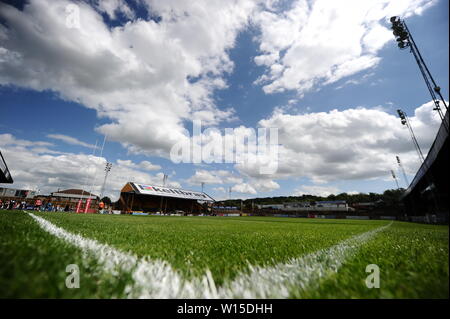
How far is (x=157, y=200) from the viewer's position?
51.8 metres

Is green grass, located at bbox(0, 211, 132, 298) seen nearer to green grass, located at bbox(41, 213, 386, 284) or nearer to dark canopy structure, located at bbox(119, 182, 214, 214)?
green grass, located at bbox(41, 213, 386, 284)

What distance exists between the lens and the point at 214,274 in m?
1.57

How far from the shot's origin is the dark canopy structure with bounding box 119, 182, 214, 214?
4503 cm

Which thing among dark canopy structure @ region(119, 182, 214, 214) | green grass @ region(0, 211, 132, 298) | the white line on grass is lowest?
the white line on grass

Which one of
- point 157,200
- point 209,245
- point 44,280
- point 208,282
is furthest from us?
point 157,200

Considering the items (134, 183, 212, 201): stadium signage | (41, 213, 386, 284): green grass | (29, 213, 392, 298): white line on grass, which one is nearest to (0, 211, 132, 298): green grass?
(29, 213, 392, 298): white line on grass

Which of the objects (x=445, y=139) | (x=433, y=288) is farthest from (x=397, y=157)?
(x=433, y=288)

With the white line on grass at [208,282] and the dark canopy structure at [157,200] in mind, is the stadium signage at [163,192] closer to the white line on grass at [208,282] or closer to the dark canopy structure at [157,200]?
the dark canopy structure at [157,200]

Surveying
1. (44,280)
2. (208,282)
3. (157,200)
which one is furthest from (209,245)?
(157,200)

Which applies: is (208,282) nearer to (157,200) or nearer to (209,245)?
(209,245)

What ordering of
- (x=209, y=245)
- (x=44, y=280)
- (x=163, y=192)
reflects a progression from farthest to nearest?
(x=163, y=192)
(x=209, y=245)
(x=44, y=280)

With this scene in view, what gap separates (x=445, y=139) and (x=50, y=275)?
15853 mm
